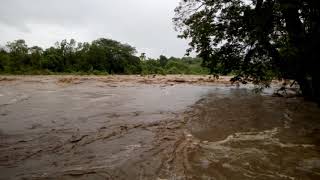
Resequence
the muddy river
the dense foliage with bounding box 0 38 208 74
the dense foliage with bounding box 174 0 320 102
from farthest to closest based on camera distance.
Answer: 1. the dense foliage with bounding box 0 38 208 74
2. the dense foliage with bounding box 174 0 320 102
3. the muddy river

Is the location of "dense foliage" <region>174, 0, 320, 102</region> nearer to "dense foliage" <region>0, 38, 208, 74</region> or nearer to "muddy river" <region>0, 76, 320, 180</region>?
"muddy river" <region>0, 76, 320, 180</region>

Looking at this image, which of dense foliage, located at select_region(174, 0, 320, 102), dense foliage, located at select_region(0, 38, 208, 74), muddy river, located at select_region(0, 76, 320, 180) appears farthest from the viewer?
dense foliage, located at select_region(0, 38, 208, 74)

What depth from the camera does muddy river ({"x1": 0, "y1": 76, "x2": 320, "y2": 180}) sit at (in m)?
6.47

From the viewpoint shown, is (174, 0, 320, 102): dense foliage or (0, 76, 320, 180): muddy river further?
(174, 0, 320, 102): dense foliage

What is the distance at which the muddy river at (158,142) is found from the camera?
6469mm

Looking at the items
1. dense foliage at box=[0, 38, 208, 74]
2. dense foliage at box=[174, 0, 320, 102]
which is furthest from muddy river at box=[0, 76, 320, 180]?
dense foliage at box=[0, 38, 208, 74]

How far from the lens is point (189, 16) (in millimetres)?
15812

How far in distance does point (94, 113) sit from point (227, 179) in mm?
7404

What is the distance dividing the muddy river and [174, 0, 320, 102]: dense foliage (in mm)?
1474

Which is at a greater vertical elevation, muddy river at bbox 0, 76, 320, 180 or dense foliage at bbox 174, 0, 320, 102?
dense foliage at bbox 174, 0, 320, 102

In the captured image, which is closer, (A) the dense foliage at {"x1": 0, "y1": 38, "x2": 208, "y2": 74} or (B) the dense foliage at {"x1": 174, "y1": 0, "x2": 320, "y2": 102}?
(B) the dense foliage at {"x1": 174, "y1": 0, "x2": 320, "y2": 102}

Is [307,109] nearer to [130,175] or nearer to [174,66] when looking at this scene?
[130,175]

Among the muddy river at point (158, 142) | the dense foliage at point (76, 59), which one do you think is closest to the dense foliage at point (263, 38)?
the muddy river at point (158, 142)

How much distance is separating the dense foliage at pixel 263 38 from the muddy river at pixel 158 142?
1.47 metres
